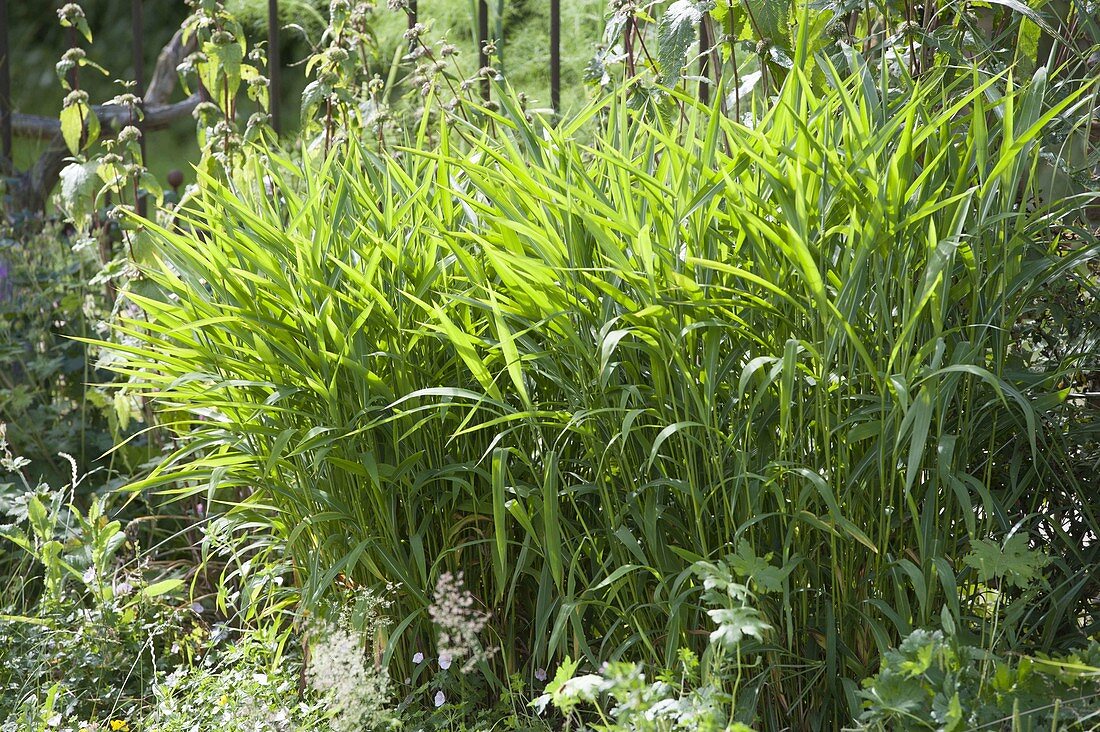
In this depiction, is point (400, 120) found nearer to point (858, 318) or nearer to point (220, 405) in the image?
point (220, 405)

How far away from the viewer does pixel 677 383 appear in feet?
4.74

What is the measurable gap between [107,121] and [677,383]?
3.15 m

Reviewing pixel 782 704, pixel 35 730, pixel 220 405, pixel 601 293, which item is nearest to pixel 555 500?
pixel 601 293

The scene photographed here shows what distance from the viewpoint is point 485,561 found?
5.49 feet

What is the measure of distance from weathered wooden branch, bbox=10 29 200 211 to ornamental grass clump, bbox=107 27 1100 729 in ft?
7.88

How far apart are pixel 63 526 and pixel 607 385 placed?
152cm

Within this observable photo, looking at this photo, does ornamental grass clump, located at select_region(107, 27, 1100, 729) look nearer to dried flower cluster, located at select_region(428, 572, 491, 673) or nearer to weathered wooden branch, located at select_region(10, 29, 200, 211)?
dried flower cluster, located at select_region(428, 572, 491, 673)

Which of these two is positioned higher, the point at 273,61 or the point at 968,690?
the point at 273,61

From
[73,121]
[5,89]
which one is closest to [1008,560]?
[73,121]

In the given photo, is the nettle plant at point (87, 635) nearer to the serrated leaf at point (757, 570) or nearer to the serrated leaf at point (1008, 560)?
the serrated leaf at point (757, 570)

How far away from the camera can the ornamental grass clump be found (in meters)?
1.32

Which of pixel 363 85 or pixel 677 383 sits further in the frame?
pixel 363 85

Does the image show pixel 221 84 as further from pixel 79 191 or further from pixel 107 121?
pixel 107 121

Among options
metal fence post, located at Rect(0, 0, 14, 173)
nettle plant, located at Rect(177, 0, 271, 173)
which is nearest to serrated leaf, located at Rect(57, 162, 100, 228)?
nettle plant, located at Rect(177, 0, 271, 173)
